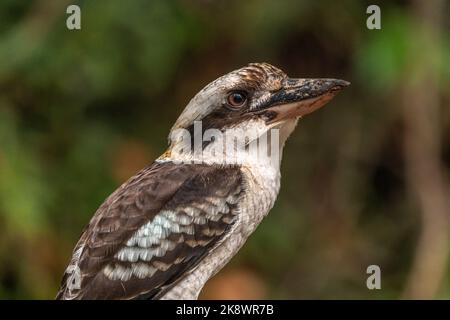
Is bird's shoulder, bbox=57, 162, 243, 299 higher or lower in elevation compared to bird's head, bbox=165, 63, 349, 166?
lower

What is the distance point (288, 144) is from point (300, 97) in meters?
3.08

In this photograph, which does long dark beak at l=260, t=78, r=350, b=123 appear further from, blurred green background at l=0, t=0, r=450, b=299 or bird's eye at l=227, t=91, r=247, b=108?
blurred green background at l=0, t=0, r=450, b=299

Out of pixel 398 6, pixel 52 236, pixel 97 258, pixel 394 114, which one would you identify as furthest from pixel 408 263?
pixel 97 258

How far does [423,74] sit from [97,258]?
2954 millimetres

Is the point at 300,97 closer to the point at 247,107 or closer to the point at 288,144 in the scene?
the point at 247,107

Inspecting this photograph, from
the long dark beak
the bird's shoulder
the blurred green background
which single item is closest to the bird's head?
the long dark beak

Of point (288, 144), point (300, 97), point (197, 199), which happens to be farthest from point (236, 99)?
point (288, 144)

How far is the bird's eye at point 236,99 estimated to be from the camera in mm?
4273

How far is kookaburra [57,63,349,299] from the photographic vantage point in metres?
4.04

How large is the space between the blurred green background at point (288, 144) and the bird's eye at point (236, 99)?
2.00 m

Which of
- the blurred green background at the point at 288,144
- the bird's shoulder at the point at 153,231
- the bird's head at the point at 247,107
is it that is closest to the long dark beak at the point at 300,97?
the bird's head at the point at 247,107

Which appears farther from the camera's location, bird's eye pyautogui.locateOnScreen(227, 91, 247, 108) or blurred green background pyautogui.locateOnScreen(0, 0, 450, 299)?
blurred green background pyautogui.locateOnScreen(0, 0, 450, 299)

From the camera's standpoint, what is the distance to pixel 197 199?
420 centimetres

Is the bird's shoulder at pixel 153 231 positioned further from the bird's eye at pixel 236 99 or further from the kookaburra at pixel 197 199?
the bird's eye at pixel 236 99
